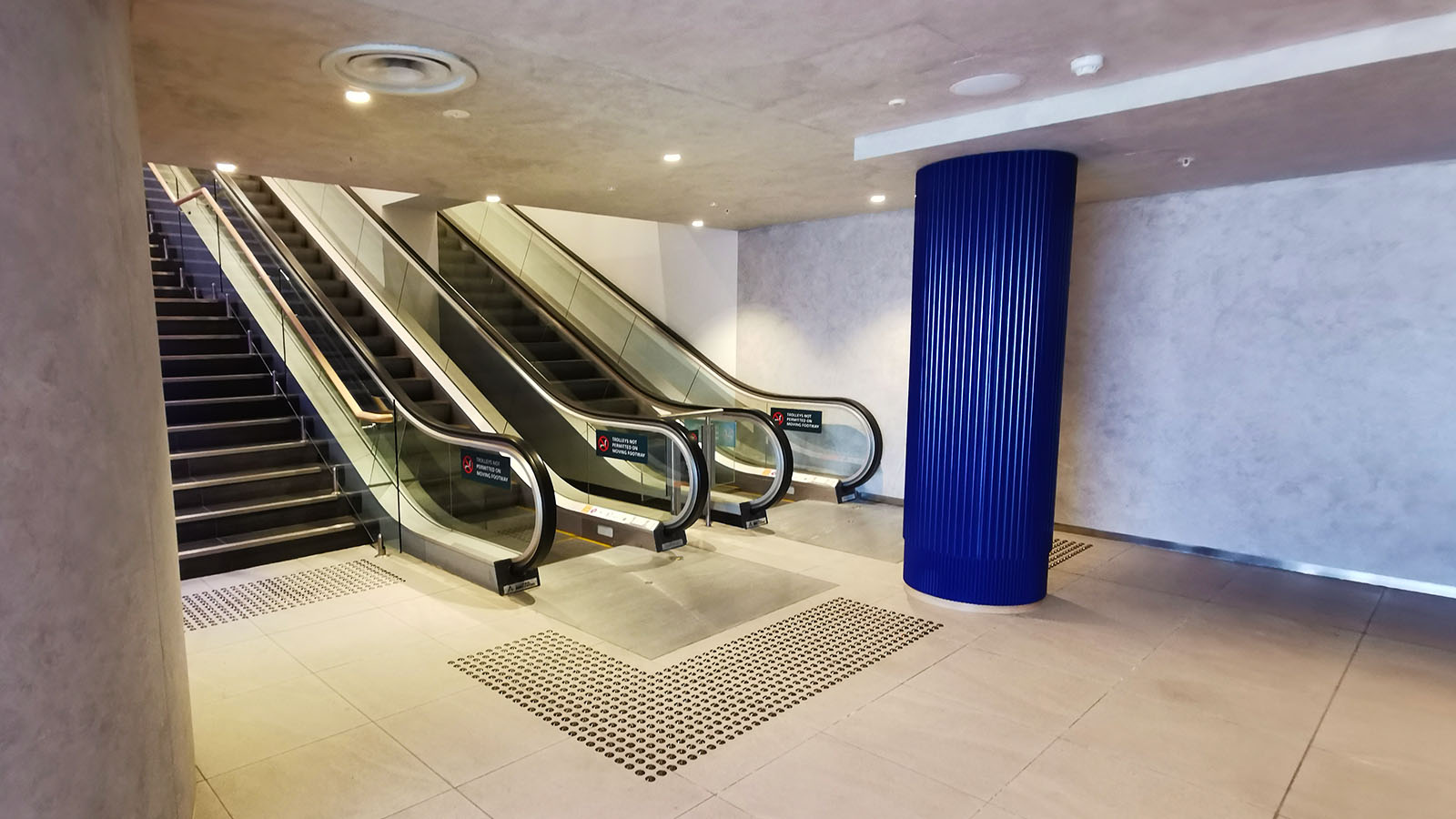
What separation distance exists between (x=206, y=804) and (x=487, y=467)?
248cm

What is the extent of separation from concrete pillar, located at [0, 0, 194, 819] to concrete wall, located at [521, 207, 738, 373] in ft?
21.0

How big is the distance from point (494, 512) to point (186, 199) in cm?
577

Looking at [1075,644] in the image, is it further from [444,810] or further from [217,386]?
[217,386]

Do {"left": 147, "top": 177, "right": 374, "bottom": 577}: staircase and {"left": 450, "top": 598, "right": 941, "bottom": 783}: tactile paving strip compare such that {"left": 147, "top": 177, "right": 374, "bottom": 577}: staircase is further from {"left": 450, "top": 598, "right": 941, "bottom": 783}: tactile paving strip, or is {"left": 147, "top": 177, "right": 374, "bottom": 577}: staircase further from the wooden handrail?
{"left": 450, "top": 598, "right": 941, "bottom": 783}: tactile paving strip

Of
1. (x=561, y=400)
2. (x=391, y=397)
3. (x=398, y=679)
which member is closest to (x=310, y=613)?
(x=398, y=679)

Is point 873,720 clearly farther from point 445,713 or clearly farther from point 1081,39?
point 1081,39

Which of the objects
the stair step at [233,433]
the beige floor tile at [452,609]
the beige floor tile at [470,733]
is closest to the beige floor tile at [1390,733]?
the beige floor tile at [470,733]

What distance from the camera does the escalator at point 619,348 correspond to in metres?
7.42

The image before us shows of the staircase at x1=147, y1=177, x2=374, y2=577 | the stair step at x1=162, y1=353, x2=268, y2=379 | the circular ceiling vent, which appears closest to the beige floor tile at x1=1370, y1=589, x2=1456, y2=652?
the circular ceiling vent

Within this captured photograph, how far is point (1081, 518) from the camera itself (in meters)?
6.12

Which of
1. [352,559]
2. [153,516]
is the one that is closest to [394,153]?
[352,559]

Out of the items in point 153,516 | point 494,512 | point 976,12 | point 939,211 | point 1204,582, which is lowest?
point 1204,582

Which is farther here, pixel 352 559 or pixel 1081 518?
pixel 1081 518

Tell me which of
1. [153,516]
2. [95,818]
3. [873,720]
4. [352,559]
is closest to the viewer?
[95,818]
